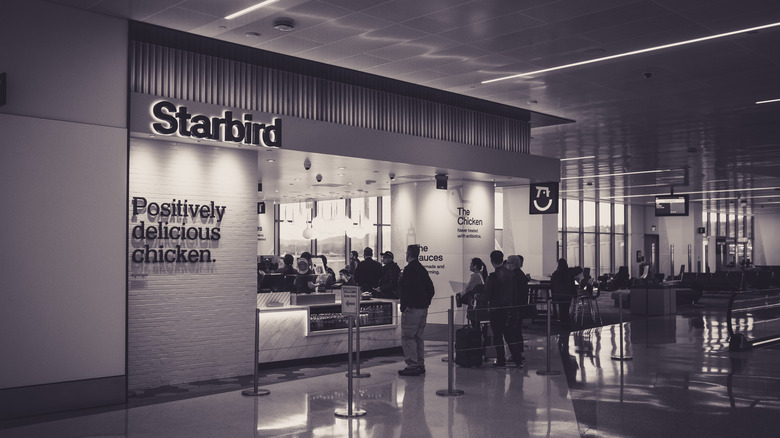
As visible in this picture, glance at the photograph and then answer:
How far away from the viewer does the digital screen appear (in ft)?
73.6

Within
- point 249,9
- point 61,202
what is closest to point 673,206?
point 249,9

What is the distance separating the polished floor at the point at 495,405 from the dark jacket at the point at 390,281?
1242mm

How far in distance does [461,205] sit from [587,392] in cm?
644

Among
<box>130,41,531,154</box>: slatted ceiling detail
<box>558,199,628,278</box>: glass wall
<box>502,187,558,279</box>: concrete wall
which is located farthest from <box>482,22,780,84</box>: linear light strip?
<box>558,199,628,278</box>: glass wall

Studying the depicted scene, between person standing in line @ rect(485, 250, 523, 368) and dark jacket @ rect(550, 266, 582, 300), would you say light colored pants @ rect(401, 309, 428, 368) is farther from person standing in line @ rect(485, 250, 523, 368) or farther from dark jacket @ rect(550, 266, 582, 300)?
dark jacket @ rect(550, 266, 582, 300)

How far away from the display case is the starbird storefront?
0.08 meters

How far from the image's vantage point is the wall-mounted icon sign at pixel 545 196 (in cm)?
1423

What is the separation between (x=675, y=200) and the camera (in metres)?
22.5

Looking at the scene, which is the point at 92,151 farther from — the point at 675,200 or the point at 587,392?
the point at 675,200

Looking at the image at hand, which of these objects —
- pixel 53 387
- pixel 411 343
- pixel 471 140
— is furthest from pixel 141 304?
pixel 471 140

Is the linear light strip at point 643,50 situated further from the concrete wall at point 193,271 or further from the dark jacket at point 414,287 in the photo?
the concrete wall at point 193,271

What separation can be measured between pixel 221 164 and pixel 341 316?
3.10m

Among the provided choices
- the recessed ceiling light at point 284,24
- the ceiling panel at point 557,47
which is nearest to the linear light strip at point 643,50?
the ceiling panel at point 557,47

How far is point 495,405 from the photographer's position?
24.4ft
